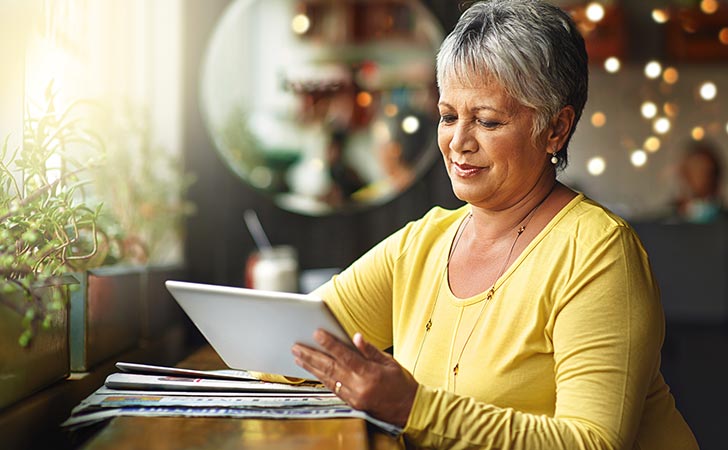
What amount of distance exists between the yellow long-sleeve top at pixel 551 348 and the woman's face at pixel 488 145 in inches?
4.2

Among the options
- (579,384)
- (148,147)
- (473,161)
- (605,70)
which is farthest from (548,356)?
(605,70)

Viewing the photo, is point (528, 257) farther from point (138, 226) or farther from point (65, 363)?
point (138, 226)

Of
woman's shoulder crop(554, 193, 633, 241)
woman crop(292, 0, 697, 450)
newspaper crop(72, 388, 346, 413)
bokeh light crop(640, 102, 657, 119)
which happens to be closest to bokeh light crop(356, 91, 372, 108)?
bokeh light crop(640, 102, 657, 119)

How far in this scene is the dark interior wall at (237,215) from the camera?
3.35m

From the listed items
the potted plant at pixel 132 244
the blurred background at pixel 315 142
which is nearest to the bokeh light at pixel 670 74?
the blurred background at pixel 315 142

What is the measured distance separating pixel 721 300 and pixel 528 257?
2268mm

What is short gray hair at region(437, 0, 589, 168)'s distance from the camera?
1526mm

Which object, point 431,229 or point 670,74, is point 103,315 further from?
point 670,74

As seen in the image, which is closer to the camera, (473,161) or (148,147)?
(473,161)

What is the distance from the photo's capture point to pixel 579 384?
134 centimetres

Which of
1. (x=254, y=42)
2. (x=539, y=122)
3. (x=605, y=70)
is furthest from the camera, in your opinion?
(x=605, y=70)

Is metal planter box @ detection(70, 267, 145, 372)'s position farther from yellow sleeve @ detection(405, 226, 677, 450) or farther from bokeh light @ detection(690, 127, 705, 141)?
bokeh light @ detection(690, 127, 705, 141)

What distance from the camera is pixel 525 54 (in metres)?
1.52

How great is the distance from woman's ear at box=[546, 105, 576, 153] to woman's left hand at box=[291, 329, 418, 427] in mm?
565
